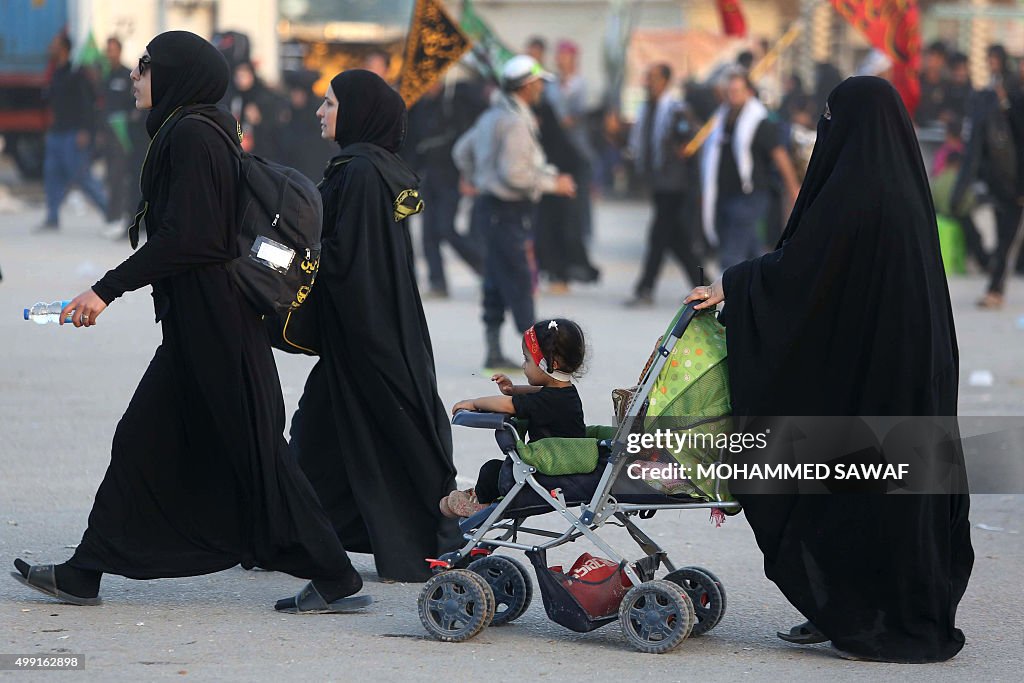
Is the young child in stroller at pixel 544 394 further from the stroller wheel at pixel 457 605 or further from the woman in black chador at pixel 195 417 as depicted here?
the woman in black chador at pixel 195 417

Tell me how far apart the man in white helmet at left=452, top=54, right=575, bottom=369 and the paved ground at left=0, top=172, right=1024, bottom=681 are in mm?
433

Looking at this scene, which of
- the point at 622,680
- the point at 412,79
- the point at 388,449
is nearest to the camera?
the point at 622,680

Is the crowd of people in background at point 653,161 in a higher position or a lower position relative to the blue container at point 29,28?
lower

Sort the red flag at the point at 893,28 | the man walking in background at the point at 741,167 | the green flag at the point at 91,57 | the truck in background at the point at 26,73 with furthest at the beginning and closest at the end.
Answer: the truck in background at the point at 26,73 → the green flag at the point at 91,57 → the red flag at the point at 893,28 → the man walking in background at the point at 741,167

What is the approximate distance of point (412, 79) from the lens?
1138 centimetres

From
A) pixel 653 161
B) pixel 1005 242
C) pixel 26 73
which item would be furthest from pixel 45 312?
pixel 26 73

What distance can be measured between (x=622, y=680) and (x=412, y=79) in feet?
24.4

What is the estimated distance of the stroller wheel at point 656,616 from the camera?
4672 mm

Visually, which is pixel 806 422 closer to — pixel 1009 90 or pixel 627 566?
pixel 627 566

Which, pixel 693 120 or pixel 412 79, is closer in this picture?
pixel 412 79

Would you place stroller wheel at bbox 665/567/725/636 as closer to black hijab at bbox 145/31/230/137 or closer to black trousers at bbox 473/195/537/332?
black hijab at bbox 145/31/230/137

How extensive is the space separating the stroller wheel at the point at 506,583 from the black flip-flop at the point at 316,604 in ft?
1.36

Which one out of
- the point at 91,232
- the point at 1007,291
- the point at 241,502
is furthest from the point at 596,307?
the point at 241,502

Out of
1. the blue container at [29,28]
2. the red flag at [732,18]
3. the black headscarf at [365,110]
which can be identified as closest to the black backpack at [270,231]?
the black headscarf at [365,110]
